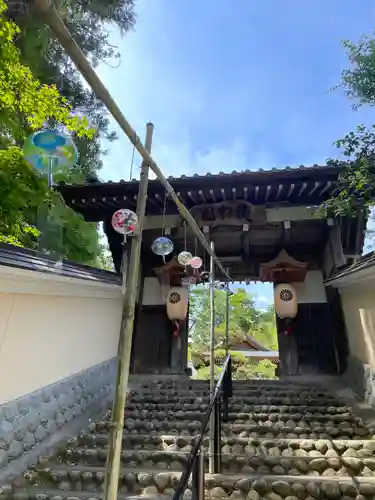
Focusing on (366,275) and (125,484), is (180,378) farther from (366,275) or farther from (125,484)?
(366,275)

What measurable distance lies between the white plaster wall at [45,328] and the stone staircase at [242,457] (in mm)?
972

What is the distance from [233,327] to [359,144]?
53.5 ft

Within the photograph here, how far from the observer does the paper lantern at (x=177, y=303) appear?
738cm

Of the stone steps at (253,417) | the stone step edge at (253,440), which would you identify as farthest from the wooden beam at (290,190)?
the stone step edge at (253,440)

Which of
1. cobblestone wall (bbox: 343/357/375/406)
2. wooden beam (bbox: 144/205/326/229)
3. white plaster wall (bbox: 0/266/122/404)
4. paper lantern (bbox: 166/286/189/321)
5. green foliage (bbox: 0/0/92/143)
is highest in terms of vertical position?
green foliage (bbox: 0/0/92/143)

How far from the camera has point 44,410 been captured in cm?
416

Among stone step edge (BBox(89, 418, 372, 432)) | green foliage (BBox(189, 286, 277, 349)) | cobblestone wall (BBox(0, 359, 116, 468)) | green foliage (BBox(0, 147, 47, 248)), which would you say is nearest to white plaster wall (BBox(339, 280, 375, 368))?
stone step edge (BBox(89, 418, 372, 432))

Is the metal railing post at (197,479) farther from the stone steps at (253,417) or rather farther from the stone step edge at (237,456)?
the stone steps at (253,417)

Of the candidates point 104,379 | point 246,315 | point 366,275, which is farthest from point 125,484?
point 246,315

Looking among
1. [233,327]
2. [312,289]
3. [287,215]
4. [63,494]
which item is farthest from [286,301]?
[233,327]

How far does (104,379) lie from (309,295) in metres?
4.92

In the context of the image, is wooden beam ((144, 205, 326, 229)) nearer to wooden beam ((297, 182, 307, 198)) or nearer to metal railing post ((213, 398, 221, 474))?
wooden beam ((297, 182, 307, 198))

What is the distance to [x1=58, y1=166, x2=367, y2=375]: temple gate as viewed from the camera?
6.90 meters

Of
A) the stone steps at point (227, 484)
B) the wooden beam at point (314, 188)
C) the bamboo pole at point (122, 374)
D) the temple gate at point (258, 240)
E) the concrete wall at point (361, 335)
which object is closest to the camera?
the bamboo pole at point (122, 374)
